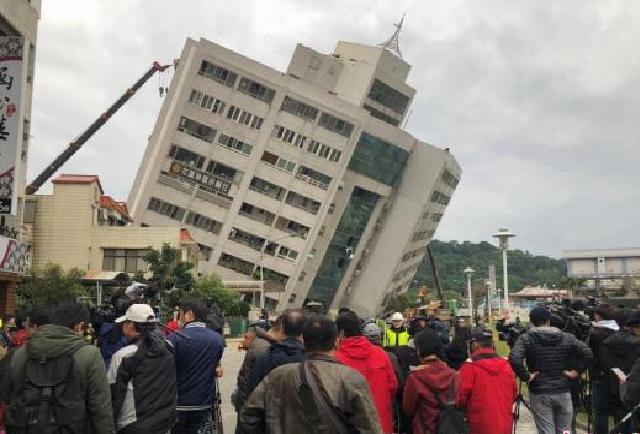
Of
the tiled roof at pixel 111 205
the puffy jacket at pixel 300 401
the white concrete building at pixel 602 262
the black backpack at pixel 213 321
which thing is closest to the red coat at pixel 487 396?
the puffy jacket at pixel 300 401

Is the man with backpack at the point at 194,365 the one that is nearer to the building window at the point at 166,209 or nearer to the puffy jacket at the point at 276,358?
the puffy jacket at the point at 276,358

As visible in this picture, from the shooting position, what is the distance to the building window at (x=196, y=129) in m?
64.2

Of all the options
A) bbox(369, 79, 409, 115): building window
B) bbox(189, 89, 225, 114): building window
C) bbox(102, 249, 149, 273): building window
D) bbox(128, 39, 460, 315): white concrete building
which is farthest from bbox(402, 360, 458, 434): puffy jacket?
bbox(369, 79, 409, 115): building window

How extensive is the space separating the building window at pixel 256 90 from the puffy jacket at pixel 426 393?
197 ft

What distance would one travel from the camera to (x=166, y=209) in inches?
2515

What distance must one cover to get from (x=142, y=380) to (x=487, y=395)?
10.6 feet

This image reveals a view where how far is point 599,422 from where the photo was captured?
27.0ft

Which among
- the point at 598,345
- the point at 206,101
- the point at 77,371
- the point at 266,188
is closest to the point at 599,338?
the point at 598,345

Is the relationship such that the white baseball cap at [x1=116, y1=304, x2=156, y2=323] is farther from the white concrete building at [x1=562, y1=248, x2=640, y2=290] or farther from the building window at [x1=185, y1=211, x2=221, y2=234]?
the white concrete building at [x1=562, y1=248, x2=640, y2=290]

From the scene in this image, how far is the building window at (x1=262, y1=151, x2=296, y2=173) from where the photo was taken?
64438 mm

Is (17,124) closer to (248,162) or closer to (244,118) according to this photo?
(248,162)

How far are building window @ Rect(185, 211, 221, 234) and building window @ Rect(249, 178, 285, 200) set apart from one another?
4979 mm

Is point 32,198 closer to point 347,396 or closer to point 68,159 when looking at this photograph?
point 68,159

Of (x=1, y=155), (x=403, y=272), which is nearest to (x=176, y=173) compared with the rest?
(x=403, y=272)
